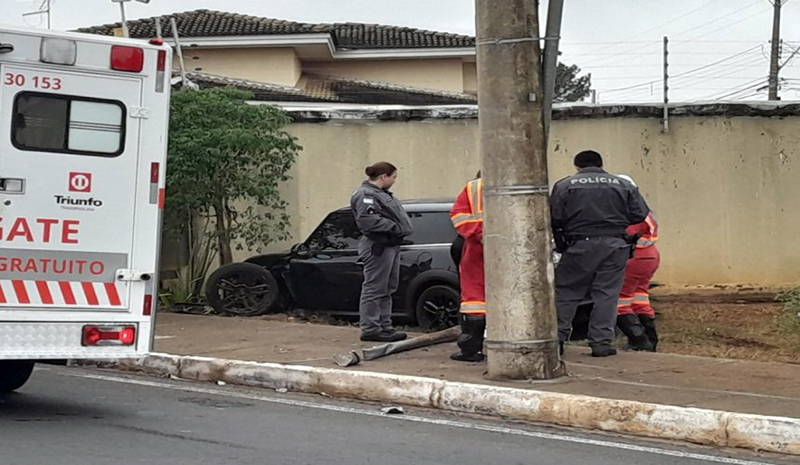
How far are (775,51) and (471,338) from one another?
3252 centimetres

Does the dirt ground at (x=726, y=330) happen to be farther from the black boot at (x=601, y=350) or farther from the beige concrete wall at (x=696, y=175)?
the black boot at (x=601, y=350)

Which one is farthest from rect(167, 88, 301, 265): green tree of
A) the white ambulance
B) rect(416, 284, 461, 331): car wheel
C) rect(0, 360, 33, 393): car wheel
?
the white ambulance

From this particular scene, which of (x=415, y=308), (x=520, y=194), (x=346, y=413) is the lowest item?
(x=346, y=413)

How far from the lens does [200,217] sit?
1498cm

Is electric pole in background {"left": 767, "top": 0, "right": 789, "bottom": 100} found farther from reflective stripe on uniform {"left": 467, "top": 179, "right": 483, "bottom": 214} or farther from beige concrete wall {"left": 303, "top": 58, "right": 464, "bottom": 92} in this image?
reflective stripe on uniform {"left": 467, "top": 179, "right": 483, "bottom": 214}

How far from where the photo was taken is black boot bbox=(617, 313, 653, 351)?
10.5 meters

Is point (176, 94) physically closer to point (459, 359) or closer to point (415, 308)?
point (415, 308)

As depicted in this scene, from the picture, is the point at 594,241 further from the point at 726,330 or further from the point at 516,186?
the point at 726,330

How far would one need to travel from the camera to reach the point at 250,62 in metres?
31.0

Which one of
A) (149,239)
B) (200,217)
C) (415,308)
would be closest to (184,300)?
(200,217)

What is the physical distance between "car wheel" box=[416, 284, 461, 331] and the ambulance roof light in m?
5.79

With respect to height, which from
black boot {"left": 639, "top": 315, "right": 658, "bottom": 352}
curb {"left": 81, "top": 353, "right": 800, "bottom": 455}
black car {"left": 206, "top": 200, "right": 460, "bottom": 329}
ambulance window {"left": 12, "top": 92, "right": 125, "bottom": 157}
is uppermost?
ambulance window {"left": 12, "top": 92, "right": 125, "bottom": 157}

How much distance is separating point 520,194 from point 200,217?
24.9 feet

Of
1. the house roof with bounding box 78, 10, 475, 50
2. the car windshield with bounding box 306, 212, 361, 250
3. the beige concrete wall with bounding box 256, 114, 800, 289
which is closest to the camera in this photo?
the car windshield with bounding box 306, 212, 361, 250
